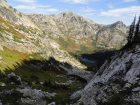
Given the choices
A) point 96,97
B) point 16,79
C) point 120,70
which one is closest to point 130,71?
point 120,70

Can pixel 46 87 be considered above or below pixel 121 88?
above

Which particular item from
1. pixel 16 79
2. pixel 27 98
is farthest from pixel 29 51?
pixel 27 98

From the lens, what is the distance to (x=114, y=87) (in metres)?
39.8

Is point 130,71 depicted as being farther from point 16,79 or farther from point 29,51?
point 29,51

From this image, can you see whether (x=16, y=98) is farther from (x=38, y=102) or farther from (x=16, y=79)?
(x=16, y=79)

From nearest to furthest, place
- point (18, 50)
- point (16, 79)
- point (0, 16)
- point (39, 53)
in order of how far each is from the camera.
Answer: point (16, 79)
point (18, 50)
point (39, 53)
point (0, 16)

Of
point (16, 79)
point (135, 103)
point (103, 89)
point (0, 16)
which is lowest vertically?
point (135, 103)

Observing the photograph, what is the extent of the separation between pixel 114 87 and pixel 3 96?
23.4m

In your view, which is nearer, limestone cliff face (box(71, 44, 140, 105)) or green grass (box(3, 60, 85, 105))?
limestone cliff face (box(71, 44, 140, 105))

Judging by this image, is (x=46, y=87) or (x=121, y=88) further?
(x=46, y=87)

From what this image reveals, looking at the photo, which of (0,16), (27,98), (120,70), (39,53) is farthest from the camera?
(0,16)

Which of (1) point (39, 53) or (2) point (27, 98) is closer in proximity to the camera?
(2) point (27, 98)

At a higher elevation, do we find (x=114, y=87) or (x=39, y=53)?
(x=39, y=53)

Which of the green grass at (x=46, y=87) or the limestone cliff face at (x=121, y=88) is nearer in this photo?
the limestone cliff face at (x=121, y=88)
